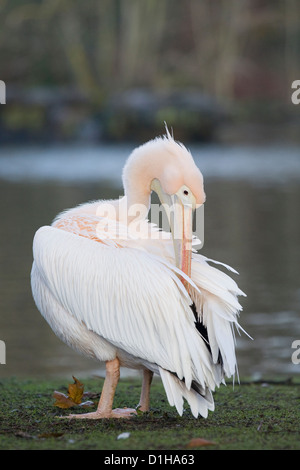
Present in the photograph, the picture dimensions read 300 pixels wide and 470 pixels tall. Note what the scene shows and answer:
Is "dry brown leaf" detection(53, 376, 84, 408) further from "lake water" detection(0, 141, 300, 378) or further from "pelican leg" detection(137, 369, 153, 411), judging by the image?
"lake water" detection(0, 141, 300, 378)

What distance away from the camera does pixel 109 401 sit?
4250 mm

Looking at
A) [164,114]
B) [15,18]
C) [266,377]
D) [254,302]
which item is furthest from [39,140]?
[266,377]

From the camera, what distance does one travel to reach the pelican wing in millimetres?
4031

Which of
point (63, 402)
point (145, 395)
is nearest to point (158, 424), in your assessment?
point (145, 395)

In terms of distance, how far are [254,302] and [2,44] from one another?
28458mm

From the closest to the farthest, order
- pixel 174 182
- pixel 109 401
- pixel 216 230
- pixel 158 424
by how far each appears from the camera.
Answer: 1. pixel 158 424
2. pixel 109 401
3. pixel 174 182
4. pixel 216 230

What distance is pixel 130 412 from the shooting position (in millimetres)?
4352

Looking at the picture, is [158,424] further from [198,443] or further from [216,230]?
[216,230]

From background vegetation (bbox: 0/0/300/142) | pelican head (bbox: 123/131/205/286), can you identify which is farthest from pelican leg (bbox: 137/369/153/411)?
background vegetation (bbox: 0/0/300/142)

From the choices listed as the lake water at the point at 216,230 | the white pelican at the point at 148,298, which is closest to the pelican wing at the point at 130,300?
the white pelican at the point at 148,298

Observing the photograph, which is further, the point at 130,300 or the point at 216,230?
the point at 216,230

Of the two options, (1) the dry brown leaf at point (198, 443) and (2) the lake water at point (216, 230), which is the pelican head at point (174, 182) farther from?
(2) the lake water at point (216, 230)

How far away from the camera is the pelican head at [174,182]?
4289mm

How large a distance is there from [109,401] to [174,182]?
115cm
